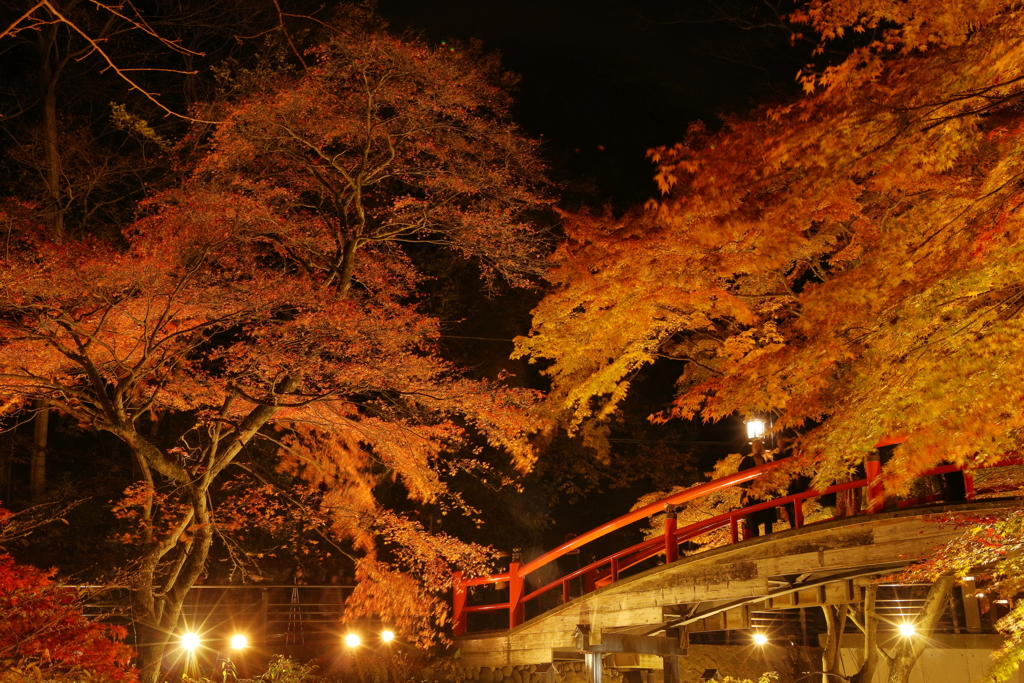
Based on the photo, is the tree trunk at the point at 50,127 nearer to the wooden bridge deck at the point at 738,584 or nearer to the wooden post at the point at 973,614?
the wooden bridge deck at the point at 738,584

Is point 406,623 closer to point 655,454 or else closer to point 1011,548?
point 1011,548

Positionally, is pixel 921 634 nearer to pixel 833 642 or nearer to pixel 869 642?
pixel 869 642

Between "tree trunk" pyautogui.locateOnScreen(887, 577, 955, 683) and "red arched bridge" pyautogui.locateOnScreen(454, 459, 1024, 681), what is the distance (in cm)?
115

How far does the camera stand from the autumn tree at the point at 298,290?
9.86m

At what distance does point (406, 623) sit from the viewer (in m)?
11.6

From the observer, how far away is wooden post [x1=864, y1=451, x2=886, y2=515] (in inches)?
323

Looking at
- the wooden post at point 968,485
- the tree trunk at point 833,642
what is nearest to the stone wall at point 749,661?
the tree trunk at point 833,642

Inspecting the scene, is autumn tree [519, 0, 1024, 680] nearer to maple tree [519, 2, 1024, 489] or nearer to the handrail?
maple tree [519, 2, 1024, 489]

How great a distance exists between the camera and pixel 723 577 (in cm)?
926

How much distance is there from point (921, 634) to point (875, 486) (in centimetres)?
323

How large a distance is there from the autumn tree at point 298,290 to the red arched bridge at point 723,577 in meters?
1.74

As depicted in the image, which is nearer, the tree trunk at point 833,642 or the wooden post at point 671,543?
the wooden post at point 671,543

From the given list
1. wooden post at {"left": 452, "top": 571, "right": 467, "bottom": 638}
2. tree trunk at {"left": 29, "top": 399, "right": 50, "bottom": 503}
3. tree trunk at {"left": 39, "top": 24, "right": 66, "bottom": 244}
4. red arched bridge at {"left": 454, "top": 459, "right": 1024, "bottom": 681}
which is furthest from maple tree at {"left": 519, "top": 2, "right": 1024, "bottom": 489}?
tree trunk at {"left": 29, "top": 399, "right": 50, "bottom": 503}

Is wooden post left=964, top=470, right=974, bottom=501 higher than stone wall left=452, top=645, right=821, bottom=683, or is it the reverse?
wooden post left=964, top=470, right=974, bottom=501
